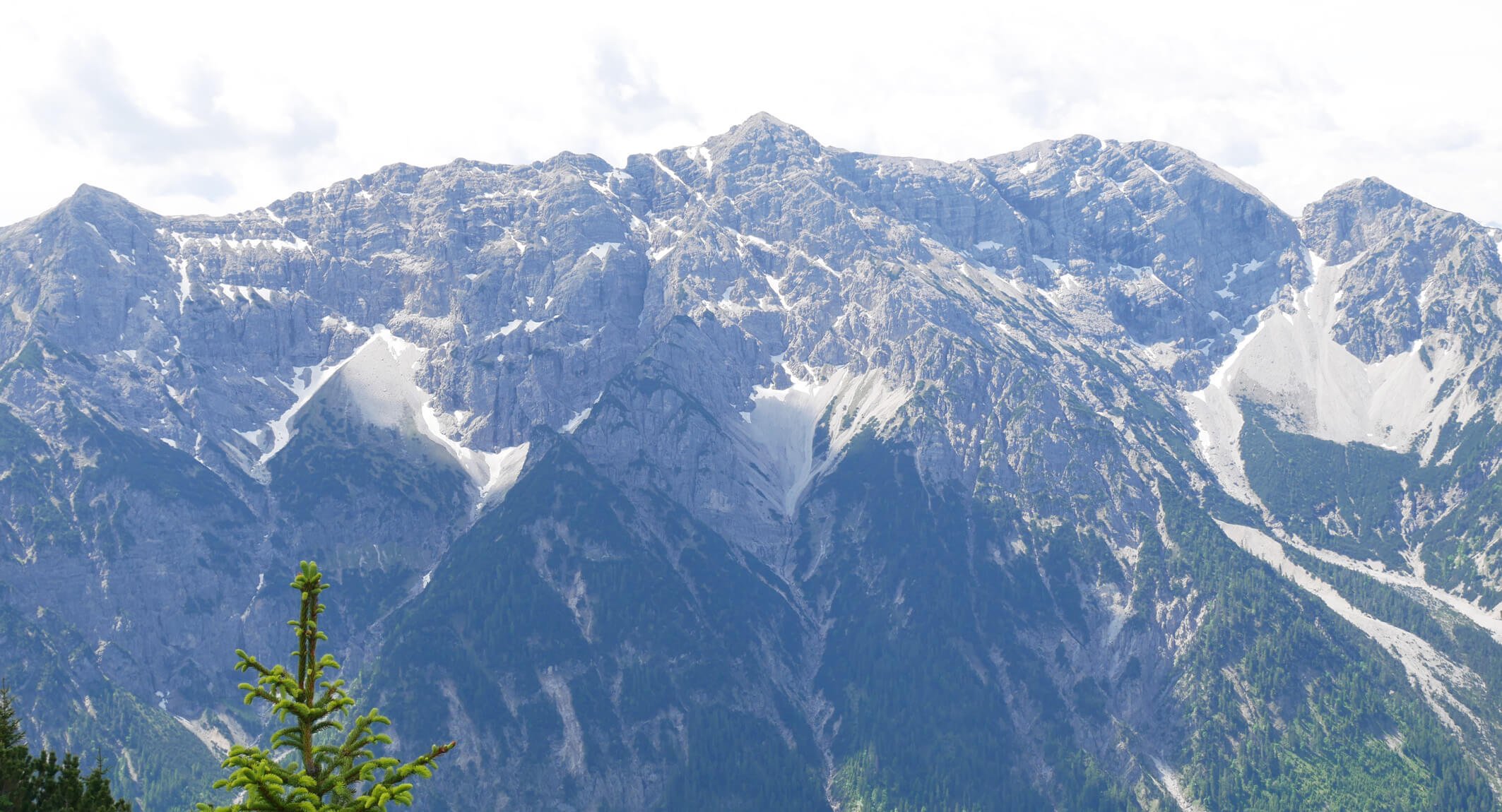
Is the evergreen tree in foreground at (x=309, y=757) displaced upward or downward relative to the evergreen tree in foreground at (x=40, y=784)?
Result: downward

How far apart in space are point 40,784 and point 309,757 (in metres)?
34.5

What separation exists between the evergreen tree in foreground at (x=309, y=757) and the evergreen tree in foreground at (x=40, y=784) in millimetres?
27162

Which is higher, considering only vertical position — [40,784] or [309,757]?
[40,784]

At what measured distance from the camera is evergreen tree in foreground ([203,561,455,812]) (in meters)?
28.9

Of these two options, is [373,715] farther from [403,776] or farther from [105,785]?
[105,785]

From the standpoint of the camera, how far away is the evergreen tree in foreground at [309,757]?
1137 inches

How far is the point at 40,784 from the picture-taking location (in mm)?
55156

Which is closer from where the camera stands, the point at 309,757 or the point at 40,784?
the point at 309,757

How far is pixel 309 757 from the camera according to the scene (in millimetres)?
30188

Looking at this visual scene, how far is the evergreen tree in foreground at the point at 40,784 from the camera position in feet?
172

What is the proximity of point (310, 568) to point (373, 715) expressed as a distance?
405 cm

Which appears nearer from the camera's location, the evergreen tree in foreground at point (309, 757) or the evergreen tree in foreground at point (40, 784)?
the evergreen tree in foreground at point (309, 757)

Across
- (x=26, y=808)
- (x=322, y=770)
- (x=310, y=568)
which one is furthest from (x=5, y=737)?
(x=310, y=568)

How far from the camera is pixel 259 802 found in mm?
29469
